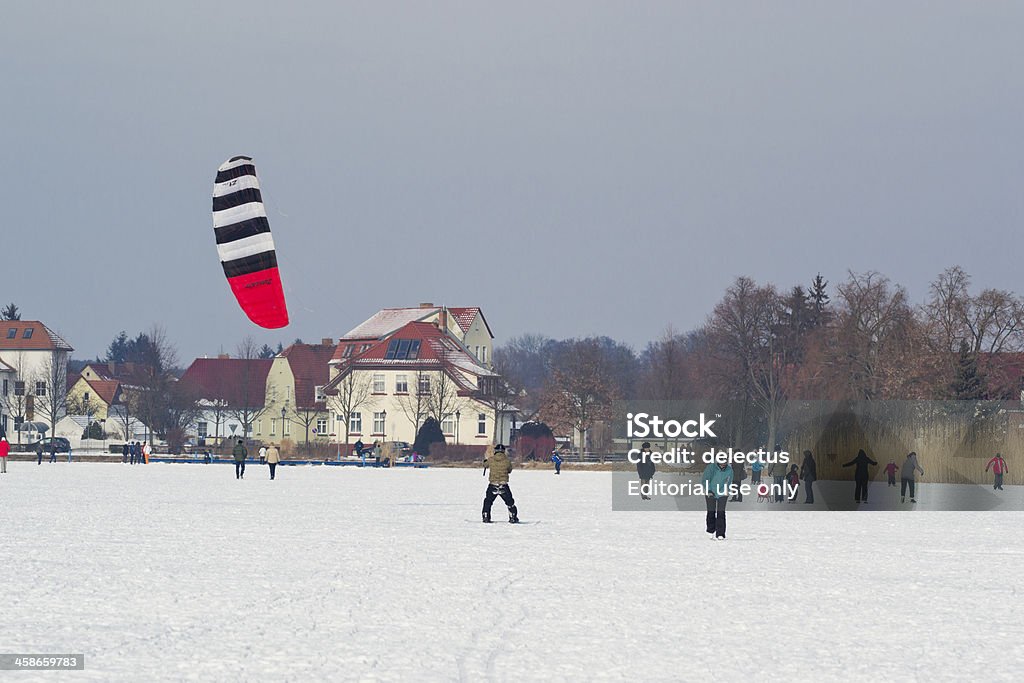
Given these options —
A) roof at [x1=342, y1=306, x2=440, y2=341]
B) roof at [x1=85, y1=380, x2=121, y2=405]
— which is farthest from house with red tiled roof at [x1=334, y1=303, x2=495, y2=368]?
roof at [x1=85, y1=380, x2=121, y2=405]

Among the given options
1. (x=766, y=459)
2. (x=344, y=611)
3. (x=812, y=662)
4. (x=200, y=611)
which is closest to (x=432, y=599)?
(x=344, y=611)

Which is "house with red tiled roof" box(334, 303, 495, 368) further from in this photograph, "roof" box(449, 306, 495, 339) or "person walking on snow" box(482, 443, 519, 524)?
"person walking on snow" box(482, 443, 519, 524)

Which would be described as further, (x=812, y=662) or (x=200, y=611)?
(x=200, y=611)

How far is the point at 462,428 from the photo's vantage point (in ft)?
327

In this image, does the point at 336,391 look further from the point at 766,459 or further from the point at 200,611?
the point at 200,611

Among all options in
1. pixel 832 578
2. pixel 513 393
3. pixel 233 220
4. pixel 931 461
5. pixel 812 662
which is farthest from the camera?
pixel 513 393

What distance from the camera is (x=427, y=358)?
10206 centimetres

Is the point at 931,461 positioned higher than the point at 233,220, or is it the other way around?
the point at 233,220

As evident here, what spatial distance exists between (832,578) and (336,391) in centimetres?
8667

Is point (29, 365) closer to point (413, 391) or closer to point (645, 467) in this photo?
point (413, 391)

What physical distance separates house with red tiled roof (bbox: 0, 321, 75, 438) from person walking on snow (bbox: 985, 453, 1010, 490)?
81418mm

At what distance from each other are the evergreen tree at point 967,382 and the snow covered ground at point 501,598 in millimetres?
33617

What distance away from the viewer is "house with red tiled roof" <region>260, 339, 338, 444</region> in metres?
116

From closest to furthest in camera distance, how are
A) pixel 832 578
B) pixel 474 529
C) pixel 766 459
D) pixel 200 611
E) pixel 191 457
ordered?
pixel 200 611 → pixel 832 578 → pixel 474 529 → pixel 766 459 → pixel 191 457
